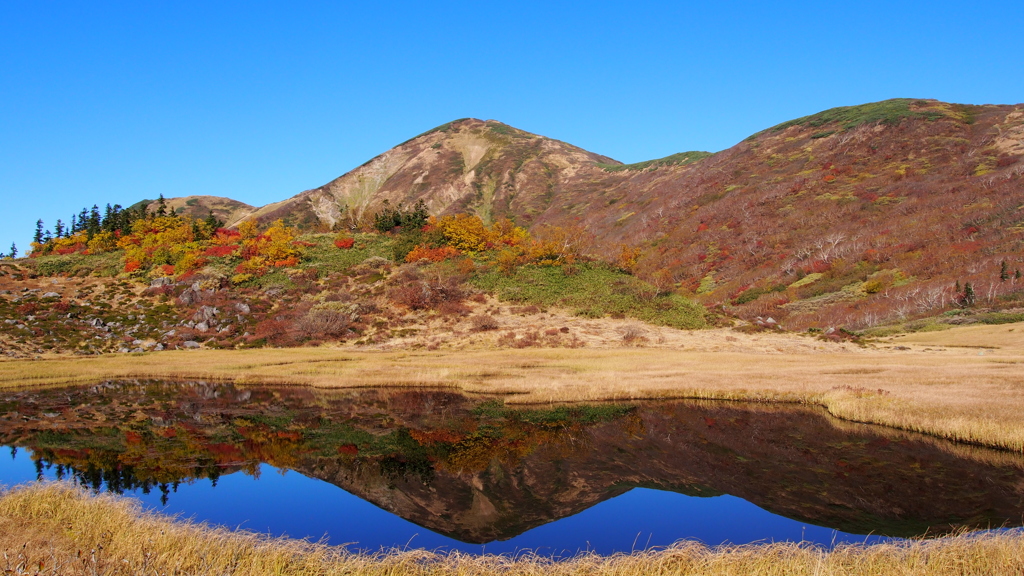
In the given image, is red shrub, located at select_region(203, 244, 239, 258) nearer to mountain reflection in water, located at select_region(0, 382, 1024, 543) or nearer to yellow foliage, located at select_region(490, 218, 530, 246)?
yellow foliage, located at select_region(490, 218, 530, 246)

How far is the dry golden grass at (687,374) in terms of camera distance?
24.3 m

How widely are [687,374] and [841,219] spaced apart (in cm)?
9522

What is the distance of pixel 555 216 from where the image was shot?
18338cm

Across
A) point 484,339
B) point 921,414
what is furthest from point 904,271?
point 921,414

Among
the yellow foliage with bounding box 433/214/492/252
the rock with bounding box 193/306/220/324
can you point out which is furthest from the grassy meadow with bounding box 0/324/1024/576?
the yellow foliage with bounding box 433/214/492/252

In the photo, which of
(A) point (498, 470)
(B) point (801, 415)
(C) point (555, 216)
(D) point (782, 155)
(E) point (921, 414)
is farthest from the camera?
(C) point (555, 216)

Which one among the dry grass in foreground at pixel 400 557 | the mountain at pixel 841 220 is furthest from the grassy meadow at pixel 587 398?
the mountain at pixel 841 220

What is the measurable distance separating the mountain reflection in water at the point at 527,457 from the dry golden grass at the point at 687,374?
5.17ft

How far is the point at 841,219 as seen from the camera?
367ft

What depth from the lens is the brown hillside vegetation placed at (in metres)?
79.6

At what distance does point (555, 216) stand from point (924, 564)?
175156 mm

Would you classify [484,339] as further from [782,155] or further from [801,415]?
[782,155]

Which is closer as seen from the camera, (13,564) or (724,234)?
(13,564)

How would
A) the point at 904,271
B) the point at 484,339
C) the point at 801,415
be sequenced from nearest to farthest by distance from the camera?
the point at 801,415
the point at 484,339
the point at 904,271
